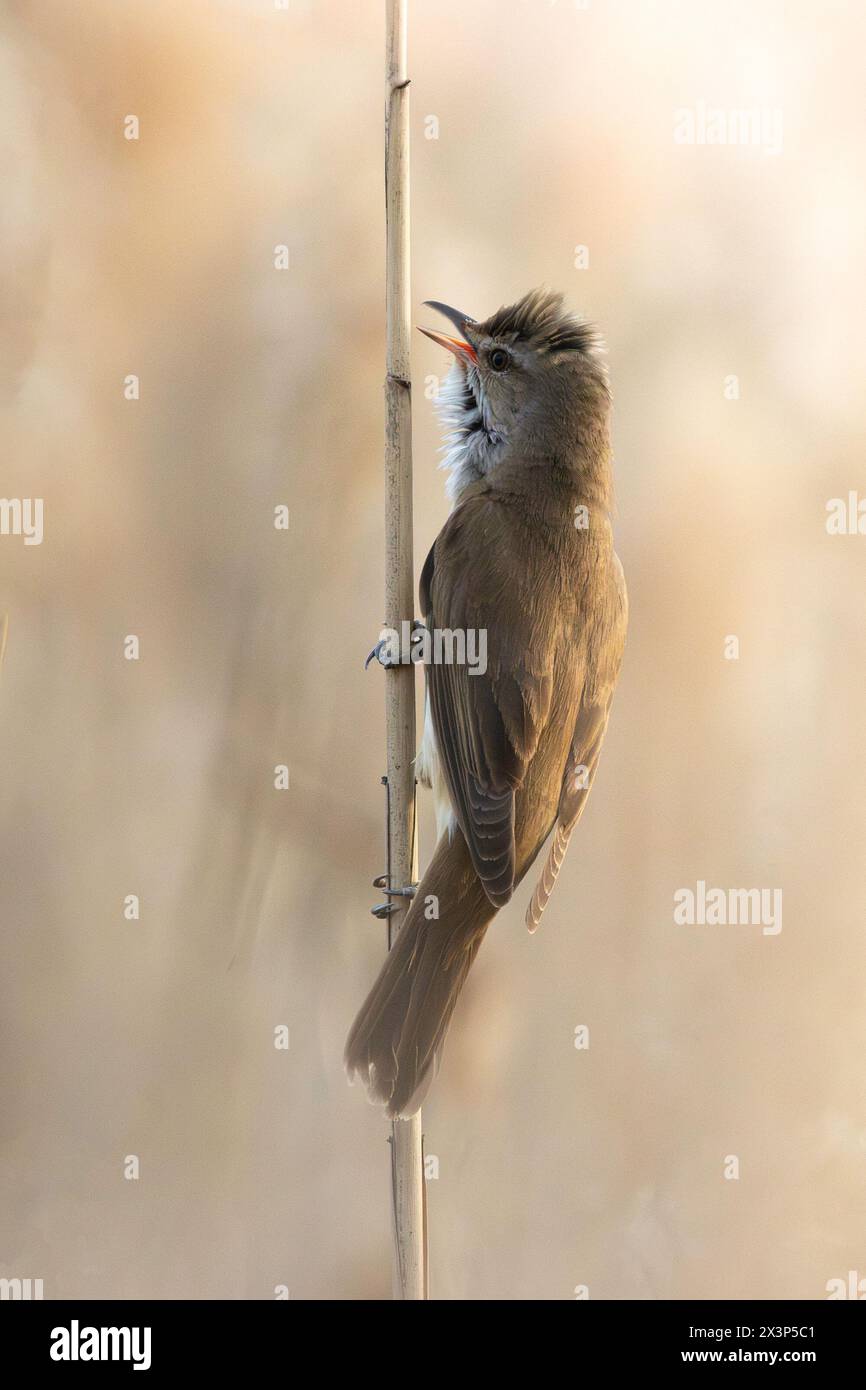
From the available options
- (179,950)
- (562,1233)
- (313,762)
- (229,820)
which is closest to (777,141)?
(313,762)

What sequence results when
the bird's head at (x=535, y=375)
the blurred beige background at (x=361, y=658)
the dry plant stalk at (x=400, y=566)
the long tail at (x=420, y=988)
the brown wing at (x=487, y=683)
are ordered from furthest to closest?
the bird's head at (x=535, y=375) < the blurred beige background at (x=361, y=658) < the brown wing at (x=487, y=683) < the long tail at (x=420, y=988) < the dry plant stalk at (x=400, y=566)

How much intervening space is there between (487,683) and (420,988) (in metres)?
0.75

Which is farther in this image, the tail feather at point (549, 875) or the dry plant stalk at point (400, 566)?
the tail feather at point (549, 875)

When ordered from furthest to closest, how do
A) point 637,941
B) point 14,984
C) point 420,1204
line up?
point 637,941 < point 14,984 < point 420,1204

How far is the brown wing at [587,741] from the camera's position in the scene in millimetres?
2947

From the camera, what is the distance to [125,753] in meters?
2.95

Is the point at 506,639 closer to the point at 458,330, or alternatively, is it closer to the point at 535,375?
the point at 535,375

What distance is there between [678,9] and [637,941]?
2598 mm

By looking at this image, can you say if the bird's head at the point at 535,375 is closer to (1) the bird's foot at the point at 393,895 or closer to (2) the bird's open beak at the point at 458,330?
(2) the bird's open beak at the point at 458,330

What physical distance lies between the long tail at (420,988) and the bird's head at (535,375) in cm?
115

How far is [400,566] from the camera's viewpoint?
96.3 inches

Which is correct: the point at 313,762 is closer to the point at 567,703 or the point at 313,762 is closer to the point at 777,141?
the point at 567,703
